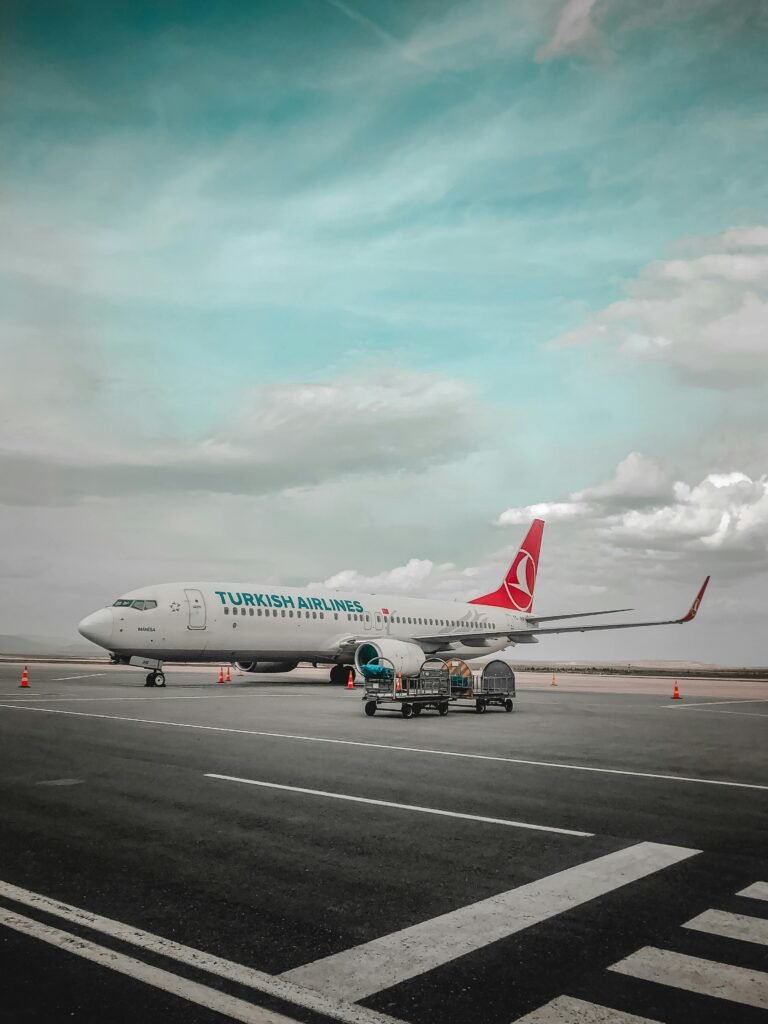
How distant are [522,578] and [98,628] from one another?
2934 centimetres

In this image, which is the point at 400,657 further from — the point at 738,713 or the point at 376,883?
the point at 376,883

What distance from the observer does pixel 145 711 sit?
62.6 feet

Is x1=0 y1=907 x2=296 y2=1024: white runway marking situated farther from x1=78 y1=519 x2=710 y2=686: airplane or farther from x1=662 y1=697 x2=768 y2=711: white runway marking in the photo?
x1=662 y1=697 x2=768 y2=711: white runway marking

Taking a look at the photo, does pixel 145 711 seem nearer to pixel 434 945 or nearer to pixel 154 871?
pixel 154 871

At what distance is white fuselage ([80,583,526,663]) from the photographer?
2970 cm

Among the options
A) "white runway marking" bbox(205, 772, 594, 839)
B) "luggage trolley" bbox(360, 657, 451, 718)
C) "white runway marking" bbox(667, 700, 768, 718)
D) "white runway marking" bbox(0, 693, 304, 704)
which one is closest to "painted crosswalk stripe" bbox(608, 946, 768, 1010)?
"white runway marking" bbox(205, 772, 594, 839)

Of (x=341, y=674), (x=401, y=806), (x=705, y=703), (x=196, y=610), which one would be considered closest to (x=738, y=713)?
(x=705, y=703)

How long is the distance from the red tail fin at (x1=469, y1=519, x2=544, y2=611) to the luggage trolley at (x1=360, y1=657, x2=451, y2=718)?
28504mm

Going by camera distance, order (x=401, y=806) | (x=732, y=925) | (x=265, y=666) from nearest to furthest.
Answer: (x=732, y=925) < (x=401, y=806) < (x=265, y=666)

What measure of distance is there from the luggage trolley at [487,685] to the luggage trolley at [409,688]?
665 millimetres

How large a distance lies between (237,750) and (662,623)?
2871 cm

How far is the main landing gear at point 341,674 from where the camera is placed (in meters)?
38.3

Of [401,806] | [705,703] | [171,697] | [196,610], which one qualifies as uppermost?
[196,610]

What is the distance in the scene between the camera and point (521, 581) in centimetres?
5103
